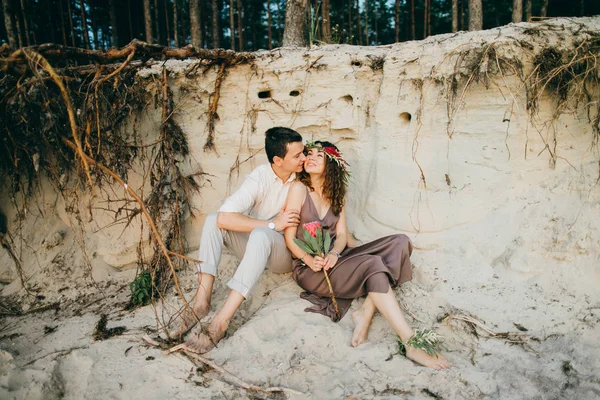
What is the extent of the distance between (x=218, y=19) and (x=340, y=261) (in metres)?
7.03

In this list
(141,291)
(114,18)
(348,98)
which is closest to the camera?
(141,291)

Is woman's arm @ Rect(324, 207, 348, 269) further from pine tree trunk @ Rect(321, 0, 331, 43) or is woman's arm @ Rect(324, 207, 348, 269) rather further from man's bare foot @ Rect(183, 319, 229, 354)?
pine tree trunk @ Rect(321, 0, 331, 43)

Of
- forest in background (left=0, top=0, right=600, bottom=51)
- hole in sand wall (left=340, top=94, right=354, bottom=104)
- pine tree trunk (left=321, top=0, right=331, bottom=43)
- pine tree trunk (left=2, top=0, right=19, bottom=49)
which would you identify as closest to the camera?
hole in sand wall (left=340, top=94, right=354, bottom=104)

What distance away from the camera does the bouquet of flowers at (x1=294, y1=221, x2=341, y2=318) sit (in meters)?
2.54

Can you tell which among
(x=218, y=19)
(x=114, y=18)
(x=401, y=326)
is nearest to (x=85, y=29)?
(x=114, y=18)

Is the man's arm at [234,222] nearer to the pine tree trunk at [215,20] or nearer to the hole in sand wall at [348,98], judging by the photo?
the hole in sand wall at [348,98]

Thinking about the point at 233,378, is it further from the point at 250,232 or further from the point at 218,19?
the point at 218,19

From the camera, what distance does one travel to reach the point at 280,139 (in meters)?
2.73

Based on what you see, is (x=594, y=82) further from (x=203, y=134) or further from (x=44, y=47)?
(x=44, y=47)

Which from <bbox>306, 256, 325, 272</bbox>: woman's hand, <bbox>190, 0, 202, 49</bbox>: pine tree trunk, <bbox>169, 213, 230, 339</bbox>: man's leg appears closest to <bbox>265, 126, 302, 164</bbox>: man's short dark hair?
<bbox>169, 213, 230, 339</bbox>: man's leg

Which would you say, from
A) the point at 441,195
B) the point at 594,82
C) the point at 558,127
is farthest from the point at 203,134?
the point at 594,82

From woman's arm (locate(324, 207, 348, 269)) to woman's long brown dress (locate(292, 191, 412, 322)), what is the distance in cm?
5

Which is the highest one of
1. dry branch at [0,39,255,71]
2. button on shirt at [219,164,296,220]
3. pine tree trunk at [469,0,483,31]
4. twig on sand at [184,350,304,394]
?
pine tree trunk at [469,0,483,31]

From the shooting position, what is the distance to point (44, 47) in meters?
2.26
